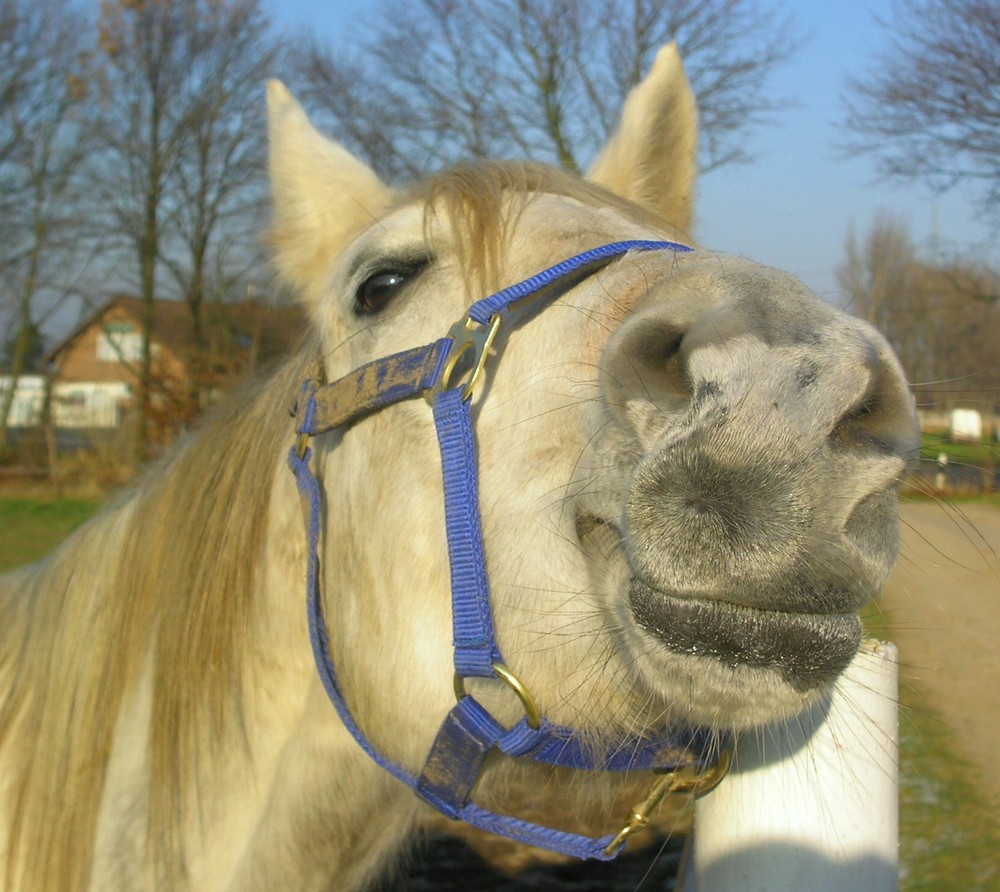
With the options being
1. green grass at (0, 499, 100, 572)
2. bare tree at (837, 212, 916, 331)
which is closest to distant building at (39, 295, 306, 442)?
green grass at (0, 499, 100, 572)

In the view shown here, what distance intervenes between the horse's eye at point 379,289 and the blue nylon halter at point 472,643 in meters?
0.15

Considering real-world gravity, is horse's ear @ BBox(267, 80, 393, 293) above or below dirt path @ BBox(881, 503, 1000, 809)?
above

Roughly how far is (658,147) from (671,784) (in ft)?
5.34

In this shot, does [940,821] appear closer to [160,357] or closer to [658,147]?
[658,147]

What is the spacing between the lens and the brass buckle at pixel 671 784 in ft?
5.54

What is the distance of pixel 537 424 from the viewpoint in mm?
1527

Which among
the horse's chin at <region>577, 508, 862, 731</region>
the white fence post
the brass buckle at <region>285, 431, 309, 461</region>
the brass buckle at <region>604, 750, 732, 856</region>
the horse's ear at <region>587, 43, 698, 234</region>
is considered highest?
the horse's ear at <region>587, 43, 698, 234</region>

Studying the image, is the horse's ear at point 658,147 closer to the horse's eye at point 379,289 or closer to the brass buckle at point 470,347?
the horse's eye at point 379,289

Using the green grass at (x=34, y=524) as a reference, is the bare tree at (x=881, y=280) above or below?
above

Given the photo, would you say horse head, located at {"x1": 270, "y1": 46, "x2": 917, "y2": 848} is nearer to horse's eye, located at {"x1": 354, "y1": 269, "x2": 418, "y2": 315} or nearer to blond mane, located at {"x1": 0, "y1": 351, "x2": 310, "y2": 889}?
horse's eye, located at {"x1": 354, "y1": 269, "x2": 418, "y2": 315}

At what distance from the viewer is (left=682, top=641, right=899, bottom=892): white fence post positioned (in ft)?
6.03

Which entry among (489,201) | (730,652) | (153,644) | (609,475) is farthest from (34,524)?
(730,652)

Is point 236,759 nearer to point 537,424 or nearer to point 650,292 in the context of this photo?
point 537,424

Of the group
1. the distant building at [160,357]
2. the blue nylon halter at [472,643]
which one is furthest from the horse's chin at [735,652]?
the distant building at [160,357]
